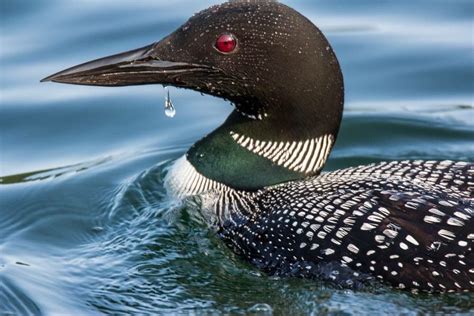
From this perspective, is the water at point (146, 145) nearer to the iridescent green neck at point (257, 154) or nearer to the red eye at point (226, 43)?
the iridescent green neck at point (257, 154)

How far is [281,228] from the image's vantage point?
5.82m

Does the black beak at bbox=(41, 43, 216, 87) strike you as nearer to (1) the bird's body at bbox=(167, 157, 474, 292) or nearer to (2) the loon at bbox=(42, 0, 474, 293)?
(2) the loon at bbox=(42, 0, 474, 293)

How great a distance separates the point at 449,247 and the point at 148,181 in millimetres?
2636

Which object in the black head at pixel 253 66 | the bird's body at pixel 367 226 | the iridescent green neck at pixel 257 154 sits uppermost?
the black head at pixel 253 66

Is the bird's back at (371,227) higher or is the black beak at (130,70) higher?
the black beak at (130,70)

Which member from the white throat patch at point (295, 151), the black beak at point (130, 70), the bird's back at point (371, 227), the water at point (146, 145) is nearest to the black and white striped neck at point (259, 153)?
the white throat patch at point (295, 151)

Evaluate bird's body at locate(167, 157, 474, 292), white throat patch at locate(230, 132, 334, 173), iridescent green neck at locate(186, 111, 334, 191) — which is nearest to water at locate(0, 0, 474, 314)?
bird's body at locate(167, 157, 474, 292)

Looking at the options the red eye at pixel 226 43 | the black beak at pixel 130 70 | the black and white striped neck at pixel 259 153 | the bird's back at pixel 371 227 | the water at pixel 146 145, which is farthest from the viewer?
the black and white striped neck at pixel 259 153

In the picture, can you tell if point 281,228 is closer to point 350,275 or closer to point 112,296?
point 350,275

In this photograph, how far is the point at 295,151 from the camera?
629cm

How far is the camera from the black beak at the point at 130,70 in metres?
6.12

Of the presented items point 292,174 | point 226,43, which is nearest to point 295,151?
point 292,174

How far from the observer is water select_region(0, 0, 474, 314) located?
585 cm

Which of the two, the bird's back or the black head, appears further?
the black head
